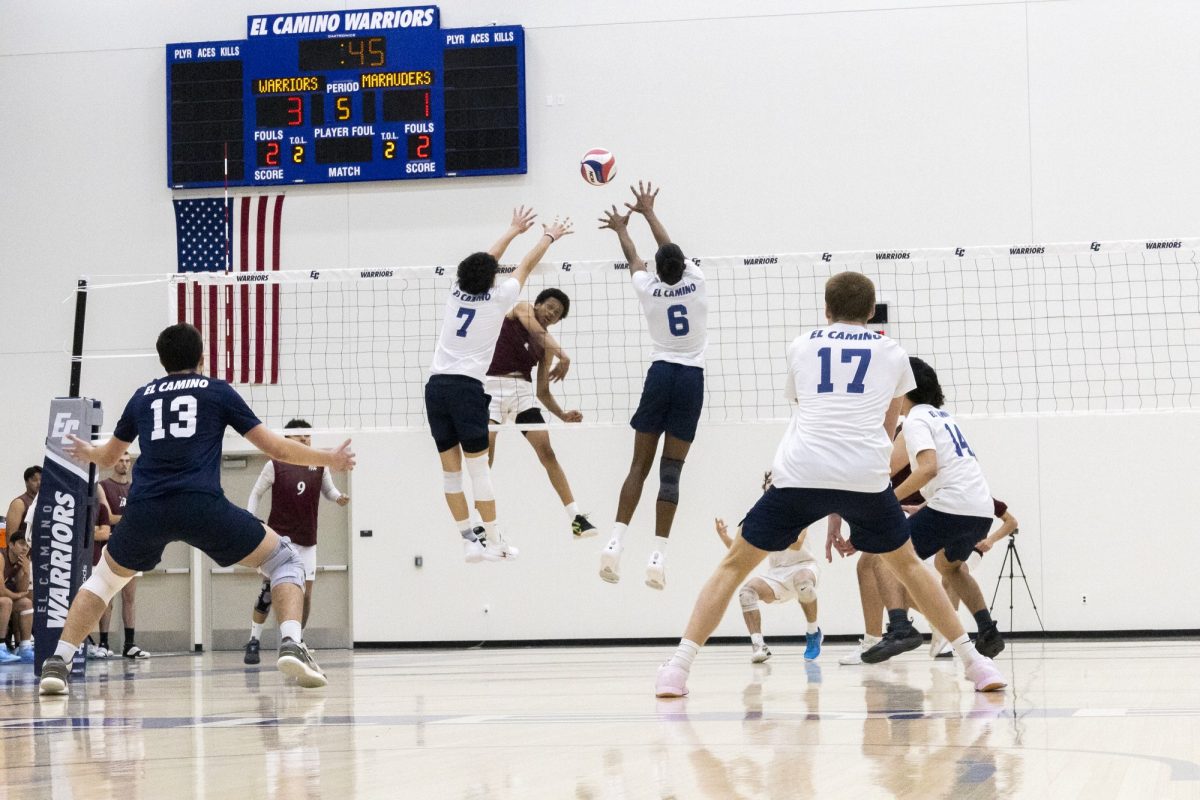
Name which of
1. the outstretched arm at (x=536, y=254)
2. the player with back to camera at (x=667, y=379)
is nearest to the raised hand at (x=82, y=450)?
the outstretched arm at (x=536, y=254)

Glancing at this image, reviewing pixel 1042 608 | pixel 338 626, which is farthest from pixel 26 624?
pixel 1042 608

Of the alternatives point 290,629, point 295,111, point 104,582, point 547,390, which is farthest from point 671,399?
point 295,111

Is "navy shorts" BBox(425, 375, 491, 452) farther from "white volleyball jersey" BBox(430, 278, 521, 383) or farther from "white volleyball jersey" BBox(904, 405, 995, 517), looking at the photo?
"white volleyball jersey" BBox(904, 405, 995, 517)

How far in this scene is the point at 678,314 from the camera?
9.17 metres

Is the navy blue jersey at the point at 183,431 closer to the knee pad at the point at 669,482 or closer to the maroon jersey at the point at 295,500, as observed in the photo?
the knee pad at the point at 669,482

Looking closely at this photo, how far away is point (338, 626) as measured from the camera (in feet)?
49.9

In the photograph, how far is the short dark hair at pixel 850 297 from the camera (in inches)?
247

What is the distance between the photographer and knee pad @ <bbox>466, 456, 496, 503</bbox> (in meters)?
9.95

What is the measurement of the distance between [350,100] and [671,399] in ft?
22.6

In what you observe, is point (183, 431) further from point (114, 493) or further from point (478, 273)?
point (114, 493)

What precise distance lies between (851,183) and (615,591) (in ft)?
16.4

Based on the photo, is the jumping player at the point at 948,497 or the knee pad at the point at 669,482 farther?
the knee pad at the point at 669,482

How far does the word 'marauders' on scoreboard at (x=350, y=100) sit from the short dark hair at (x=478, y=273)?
5.26 metres

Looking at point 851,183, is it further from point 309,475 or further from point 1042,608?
point 309,475
